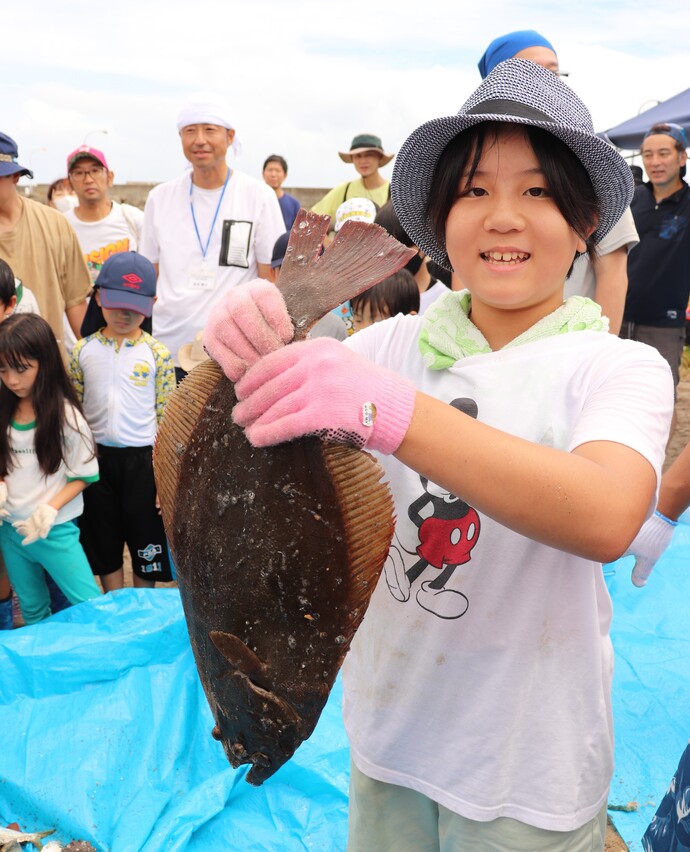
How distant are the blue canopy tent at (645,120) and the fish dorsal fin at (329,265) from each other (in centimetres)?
933

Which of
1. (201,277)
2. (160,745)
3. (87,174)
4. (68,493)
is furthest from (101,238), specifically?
(160,745)

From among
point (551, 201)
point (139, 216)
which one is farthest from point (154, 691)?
point (139, 216)

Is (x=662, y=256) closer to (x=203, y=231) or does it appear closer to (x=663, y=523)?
(x=203, y=231)

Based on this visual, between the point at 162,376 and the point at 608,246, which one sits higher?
the point at 608,246

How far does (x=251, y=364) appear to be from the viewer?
1195mm

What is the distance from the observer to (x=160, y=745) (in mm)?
3004

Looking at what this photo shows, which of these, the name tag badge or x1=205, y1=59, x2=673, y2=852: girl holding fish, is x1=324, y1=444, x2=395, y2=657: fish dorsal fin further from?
the name tag badge

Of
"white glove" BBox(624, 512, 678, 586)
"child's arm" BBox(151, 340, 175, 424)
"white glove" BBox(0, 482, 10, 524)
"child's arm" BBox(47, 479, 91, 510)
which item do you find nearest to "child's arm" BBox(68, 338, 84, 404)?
"child's arm" BBox(151, 340, 175, 424)

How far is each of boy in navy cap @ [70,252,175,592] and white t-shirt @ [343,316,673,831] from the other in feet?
9.46

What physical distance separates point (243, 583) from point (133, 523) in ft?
10.00

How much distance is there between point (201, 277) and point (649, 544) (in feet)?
11.1

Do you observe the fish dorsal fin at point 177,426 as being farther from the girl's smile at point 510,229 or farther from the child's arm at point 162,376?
the child's arm at point 162,376

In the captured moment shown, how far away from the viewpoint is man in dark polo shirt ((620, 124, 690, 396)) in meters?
5.82

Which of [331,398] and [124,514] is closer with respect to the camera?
[331,398]
